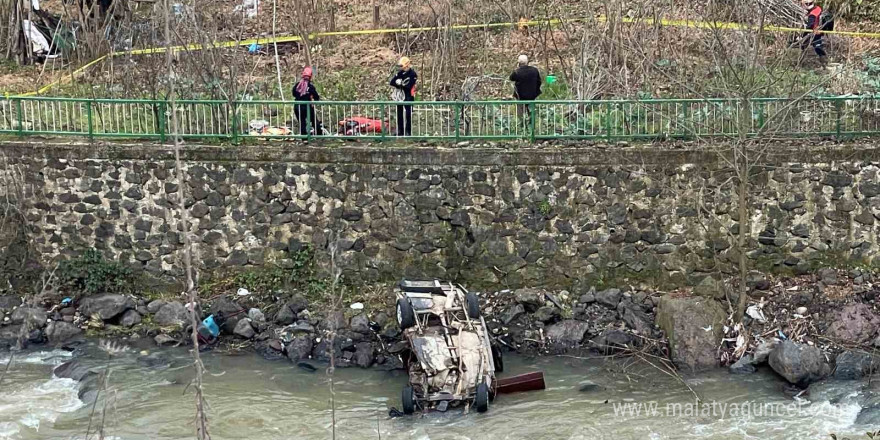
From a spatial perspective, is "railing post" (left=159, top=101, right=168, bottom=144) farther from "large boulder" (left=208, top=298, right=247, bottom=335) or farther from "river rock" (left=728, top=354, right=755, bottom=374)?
"river rock" (left=728, top=354, right=755, bottom=374)

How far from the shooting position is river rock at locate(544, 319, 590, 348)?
1387 cm

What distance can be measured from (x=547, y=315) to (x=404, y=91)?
440 cm

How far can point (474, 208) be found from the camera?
14922 millimetres

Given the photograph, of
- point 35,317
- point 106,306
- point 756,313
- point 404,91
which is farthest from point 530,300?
point 35,317

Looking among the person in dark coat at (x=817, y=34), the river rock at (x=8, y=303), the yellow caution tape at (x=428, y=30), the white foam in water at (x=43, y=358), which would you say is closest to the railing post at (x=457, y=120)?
the yellow caution tape at (x=428, y=30)

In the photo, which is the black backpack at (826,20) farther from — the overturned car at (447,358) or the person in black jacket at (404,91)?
the overturned car at (447,358)

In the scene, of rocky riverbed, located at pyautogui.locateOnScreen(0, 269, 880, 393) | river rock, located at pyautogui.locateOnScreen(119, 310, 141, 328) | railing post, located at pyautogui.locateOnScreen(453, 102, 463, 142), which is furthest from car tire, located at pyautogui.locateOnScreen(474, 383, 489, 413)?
river rock, located at pyautogui.locateOnScreen(119, 310, 141, 328)

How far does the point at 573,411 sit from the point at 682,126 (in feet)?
15.5

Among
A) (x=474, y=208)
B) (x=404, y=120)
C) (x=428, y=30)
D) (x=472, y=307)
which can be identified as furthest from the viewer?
(x=428, y=30)

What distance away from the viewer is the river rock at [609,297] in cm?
1444

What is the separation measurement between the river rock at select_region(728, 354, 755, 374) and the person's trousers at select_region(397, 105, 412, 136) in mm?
5663

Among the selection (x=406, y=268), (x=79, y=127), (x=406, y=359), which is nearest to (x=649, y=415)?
(x=406, y=359)

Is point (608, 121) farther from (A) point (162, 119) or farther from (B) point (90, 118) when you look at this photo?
(B) point (90, 118)

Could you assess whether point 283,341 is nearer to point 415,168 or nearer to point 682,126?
point 415,168
